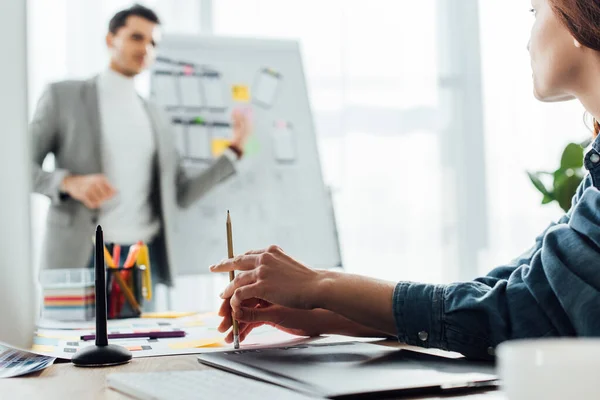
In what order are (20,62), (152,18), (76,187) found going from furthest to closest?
(152,18) → (76,187) → (20,62)

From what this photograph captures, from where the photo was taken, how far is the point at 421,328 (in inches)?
34.6

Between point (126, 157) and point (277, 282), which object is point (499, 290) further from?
point (126, 157)

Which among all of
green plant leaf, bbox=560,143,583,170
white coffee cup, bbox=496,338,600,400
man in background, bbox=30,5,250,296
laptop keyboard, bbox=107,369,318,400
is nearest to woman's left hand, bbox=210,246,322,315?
laptop keyboard, bbox=107,369,318,400

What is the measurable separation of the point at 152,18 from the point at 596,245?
2569 mm

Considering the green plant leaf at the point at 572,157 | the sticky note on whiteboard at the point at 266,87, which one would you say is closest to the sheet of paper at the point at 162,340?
the green plant leaf at the point at 572,157

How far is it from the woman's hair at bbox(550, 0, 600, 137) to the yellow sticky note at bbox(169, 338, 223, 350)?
1.97 ft

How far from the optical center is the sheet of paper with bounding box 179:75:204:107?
3062 mm

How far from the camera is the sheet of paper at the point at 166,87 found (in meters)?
3.06

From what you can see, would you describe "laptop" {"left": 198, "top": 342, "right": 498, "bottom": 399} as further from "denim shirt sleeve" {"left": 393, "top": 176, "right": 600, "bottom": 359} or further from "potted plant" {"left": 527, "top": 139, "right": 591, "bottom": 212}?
"potted plant" {"left": 527, "top": 139, "right": 591, "bottom": 212}

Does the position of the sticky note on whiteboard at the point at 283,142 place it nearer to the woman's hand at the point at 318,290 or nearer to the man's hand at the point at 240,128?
the man's hand at the point at 240,128

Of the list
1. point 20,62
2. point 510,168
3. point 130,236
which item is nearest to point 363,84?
point 510,168

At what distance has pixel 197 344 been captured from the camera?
102 cm

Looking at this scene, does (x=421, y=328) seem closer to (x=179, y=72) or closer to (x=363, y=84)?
(x=179, y=72)

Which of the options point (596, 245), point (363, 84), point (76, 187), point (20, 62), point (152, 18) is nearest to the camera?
point (596, 245)
